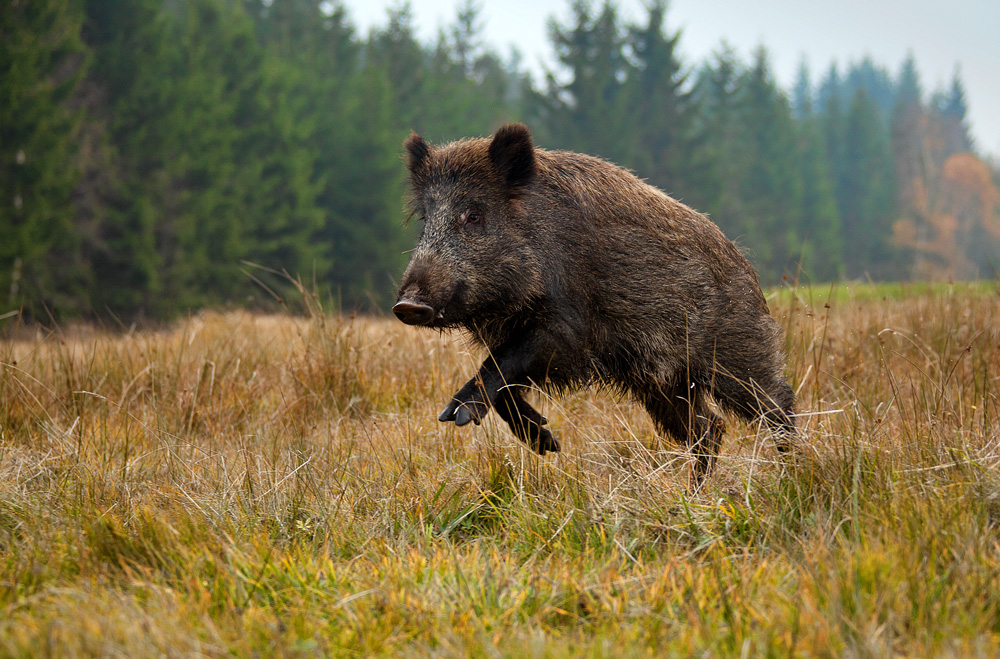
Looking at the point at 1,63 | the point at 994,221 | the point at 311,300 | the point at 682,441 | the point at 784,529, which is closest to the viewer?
the point at 784,529

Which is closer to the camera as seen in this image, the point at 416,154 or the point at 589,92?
the point at 416,154

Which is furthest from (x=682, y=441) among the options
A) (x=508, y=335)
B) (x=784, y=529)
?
(x=784, y=529)

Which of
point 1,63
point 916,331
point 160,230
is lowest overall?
point 916,331

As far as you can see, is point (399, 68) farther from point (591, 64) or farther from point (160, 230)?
point (160, 230)

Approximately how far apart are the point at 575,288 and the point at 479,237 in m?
0.54

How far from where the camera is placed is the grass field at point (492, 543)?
1.94m

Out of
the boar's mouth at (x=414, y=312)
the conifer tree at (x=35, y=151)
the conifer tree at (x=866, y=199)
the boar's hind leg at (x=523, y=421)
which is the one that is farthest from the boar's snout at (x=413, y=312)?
the conifer tree at (x=866, y=199)

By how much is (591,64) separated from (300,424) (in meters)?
30.3

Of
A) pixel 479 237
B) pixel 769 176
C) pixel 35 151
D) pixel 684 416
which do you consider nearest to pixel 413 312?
pixel 479 237

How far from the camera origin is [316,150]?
2661 centimetres

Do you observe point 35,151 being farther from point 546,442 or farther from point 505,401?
point 546,442

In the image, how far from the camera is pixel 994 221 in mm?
50969

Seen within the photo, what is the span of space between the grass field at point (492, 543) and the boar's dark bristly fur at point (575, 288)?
0.32 metres

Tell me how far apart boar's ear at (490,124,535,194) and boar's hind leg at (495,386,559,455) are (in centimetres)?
105
